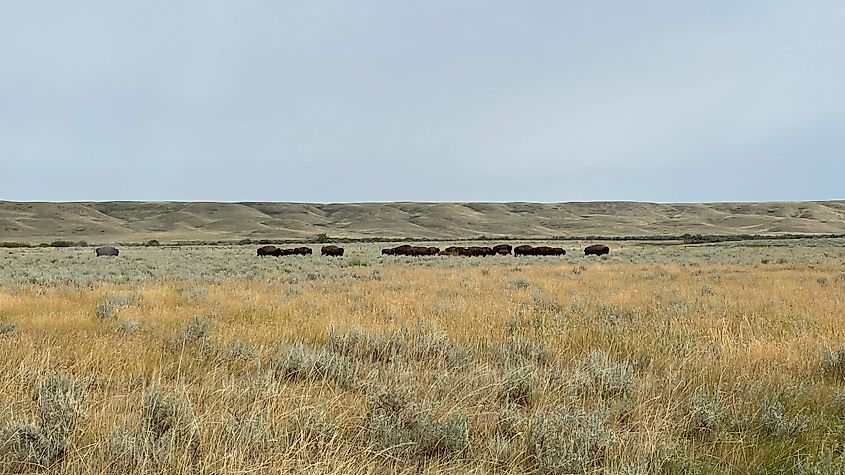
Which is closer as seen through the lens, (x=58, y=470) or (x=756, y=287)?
(x=58, y=470)

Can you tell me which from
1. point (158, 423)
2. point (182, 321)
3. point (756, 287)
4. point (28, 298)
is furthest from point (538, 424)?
point (756, 287)

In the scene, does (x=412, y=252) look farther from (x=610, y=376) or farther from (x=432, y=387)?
(x=432, y=387)

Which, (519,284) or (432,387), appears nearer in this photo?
(432,387)

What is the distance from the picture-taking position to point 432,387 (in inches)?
172

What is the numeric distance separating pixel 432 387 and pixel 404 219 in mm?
128440

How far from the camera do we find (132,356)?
201 inches

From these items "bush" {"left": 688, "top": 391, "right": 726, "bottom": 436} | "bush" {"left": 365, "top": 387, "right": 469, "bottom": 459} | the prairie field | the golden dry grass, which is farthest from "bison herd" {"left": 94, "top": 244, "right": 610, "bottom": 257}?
"bush" {"left": 365, "top": 387, "right": 469, "bottom": 459}

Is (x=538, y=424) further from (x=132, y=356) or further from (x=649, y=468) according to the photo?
(x=132, y=356)

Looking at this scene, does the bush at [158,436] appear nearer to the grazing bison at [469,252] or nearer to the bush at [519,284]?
the bush at [519,284]

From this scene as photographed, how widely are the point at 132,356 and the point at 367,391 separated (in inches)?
92.9

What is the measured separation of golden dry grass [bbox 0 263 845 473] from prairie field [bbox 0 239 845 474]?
19 millimetres

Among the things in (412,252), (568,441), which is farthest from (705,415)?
(412,252)

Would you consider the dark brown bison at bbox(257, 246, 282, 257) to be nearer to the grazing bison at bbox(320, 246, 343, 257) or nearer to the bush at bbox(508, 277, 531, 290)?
the grazing bison at bbox(320, 246, 343, 257)

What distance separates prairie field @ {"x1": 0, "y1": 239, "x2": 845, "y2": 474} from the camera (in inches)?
123
